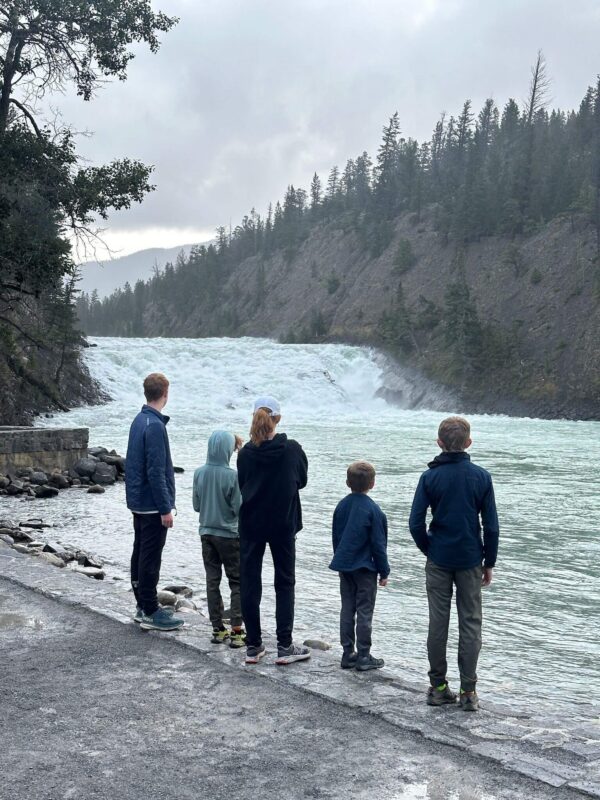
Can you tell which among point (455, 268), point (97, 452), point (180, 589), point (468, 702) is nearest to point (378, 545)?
point (468, 702)

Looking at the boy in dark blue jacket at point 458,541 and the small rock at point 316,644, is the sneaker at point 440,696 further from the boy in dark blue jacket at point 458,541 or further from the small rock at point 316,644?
the small rock at point 316,644

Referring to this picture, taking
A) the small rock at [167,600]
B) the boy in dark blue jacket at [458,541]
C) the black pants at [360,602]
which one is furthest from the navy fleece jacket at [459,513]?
the small rock at [167,600]

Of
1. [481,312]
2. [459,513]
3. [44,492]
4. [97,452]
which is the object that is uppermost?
[481,312]

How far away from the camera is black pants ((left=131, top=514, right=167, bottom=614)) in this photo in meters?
6.80

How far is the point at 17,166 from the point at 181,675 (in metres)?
12.0

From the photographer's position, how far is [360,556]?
19.2ft

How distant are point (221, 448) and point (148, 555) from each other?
3.79 ft

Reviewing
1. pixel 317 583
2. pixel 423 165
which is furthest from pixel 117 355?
pixel 423 165

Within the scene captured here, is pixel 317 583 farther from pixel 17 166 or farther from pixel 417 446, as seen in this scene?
pixel 417 446

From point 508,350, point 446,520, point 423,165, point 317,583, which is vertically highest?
point 423,165

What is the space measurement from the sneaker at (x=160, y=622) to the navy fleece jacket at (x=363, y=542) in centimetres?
172

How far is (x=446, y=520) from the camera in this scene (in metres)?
5.29

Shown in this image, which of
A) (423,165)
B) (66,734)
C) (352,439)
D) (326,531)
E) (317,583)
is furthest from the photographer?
(423,165)

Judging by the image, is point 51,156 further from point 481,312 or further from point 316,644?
point 481,312
